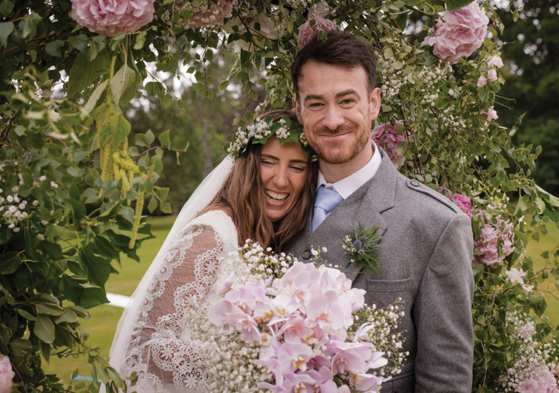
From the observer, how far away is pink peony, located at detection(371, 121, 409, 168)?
8.73 feet

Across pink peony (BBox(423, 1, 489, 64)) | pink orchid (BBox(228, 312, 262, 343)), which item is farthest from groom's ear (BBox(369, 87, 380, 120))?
pink orchid (BBox(228, 312, 262, 343))

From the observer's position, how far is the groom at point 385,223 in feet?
6.82

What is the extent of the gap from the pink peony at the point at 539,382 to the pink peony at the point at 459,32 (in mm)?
1803

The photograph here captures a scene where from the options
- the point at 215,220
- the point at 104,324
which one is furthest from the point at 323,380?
the point at 104,324

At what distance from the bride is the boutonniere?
0.37 metres

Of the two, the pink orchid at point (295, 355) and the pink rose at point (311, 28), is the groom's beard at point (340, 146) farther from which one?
the pink orchid at point (295, 355)

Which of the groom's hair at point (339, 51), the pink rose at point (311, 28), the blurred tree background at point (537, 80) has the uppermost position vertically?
the pink rose at point (311, 28)

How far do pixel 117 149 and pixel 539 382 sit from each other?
2.59 metres

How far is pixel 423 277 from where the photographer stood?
215 cm

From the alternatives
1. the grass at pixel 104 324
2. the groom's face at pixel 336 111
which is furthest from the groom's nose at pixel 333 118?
the grass at pixel 104 324

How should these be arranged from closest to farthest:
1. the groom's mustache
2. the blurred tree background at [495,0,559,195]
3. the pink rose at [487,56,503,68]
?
1. the groom's mustache
2. the pink rose at [487,56,503,68]
3. the blurred tree background at [495,0,559,195]

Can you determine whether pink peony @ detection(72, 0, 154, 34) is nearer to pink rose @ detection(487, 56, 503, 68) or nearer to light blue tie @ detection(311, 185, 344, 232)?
light blue tie @ detection(311, 185, 344, 232)

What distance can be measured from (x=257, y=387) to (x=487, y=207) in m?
1.76

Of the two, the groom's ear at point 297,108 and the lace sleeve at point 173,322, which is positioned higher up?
the groom's ear at point 297,108
